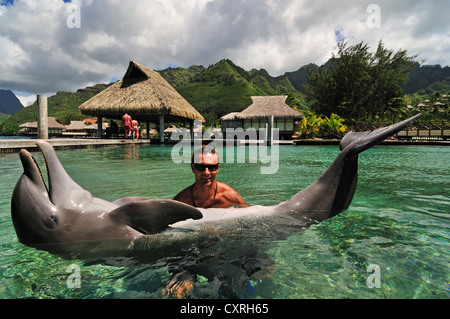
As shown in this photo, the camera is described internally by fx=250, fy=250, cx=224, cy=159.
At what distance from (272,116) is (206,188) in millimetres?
21692

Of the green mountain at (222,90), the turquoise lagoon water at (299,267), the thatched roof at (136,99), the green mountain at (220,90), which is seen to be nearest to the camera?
the turquoise lagoon water at (299,267)

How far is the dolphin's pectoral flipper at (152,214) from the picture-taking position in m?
1.80

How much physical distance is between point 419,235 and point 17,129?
222 ft

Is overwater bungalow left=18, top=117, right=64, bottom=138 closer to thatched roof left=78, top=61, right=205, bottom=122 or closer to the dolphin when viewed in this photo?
thatched roof left=78, top=61, right=205, bottom=122

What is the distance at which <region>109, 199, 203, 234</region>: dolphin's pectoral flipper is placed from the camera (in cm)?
180

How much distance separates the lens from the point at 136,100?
18359 millimetres

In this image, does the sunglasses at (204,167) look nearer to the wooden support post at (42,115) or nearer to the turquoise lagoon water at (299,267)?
the turquoise lagoon water at (299,267)

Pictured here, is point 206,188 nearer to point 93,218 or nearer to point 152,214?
point 152,214

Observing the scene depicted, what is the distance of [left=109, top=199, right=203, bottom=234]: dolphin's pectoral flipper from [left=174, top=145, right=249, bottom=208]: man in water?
0.86 meters

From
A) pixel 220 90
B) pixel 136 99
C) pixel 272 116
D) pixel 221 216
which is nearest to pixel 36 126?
pixel 136 99

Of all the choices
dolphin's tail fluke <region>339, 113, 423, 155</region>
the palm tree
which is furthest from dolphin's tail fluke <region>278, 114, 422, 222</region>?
the palm tree

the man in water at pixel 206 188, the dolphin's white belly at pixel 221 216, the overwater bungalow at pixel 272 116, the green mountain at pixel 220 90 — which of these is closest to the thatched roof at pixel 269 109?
the overwater bungalow at pixel 272 116

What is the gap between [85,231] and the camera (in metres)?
1.87

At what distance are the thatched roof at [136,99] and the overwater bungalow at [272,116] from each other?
6.99 m
